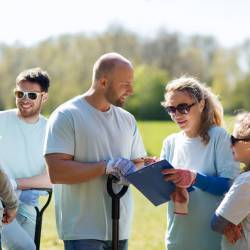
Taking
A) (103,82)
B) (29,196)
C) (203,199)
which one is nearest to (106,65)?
(103,82)

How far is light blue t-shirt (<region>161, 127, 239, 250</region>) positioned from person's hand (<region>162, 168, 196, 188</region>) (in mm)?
174

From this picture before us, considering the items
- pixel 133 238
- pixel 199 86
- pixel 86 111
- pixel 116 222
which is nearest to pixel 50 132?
pixel 86 111

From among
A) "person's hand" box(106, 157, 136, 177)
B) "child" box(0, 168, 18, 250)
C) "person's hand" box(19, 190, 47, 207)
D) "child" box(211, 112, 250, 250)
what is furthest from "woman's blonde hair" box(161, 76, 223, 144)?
"person's hand" box(19, 190, 47, 207)

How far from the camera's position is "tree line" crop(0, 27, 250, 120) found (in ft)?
142

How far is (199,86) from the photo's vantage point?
13.8 feet

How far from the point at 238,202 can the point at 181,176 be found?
1.15 feet

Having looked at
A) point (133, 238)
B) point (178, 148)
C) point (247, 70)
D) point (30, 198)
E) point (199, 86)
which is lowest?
point (247, 70)

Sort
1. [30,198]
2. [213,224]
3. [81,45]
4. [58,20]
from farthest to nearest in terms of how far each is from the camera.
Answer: [58,20] → [81,45] → [30,198] → [213,224]

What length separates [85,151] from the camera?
3.97 m

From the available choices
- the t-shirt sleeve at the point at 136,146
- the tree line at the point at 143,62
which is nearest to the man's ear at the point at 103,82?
the t-shirt sleeve at the point at 136,146

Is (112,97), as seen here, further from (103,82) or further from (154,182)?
(154,182)

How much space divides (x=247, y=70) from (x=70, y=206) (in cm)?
4552

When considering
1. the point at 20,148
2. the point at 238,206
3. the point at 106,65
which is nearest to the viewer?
the point at 238,206

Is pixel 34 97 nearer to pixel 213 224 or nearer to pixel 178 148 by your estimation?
pixel 178 148
